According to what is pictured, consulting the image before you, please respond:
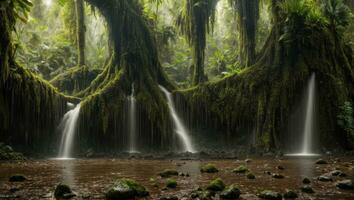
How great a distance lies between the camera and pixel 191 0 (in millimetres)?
19953

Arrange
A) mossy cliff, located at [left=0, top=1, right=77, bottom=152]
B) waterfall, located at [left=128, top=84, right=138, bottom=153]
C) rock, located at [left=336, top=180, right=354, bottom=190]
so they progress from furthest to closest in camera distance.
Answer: waterfall, located at [left=128, top=84, right=138, bottom=153], mossy cliff, located at [left=0, top=1, right=77, bottom=152], rock, located at [left=336, top=180, right=354, bottom=190]

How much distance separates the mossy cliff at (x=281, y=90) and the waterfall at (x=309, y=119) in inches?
8.7

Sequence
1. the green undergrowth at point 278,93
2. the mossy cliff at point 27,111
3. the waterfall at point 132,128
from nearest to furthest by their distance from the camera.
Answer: the mossy cliff at point 27,111, the green undergrowth at point 278,93, the waterfall at point 132,128

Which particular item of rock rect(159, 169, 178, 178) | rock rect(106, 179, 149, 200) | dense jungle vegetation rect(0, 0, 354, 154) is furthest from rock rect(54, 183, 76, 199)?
dense jungle vegetation rect(0, 0, 354, 154)

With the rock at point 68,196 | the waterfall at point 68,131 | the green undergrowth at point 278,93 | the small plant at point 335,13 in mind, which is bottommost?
the rock at point 68,196

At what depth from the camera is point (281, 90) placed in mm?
15555

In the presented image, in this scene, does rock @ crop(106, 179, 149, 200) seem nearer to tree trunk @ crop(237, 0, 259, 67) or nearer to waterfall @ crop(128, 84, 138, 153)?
waterfall @ crop(128, 84, 138, 153)

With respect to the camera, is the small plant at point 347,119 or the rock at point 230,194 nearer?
the rock at point 230,194

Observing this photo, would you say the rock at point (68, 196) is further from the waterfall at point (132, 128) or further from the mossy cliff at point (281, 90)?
the mossy cliff at point (281, 90)

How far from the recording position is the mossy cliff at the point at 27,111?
13336 mm

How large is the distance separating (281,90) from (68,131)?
389 inches

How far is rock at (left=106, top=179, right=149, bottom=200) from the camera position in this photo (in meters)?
4.45

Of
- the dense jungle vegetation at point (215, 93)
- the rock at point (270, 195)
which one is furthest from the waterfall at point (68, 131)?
the rock at point (270, 195)

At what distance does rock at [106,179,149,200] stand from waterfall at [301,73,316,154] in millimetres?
11842
